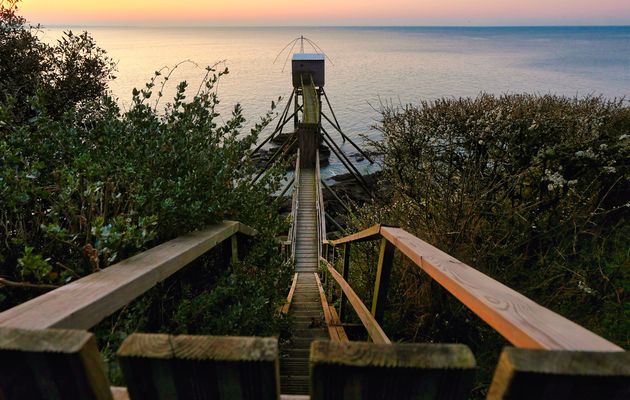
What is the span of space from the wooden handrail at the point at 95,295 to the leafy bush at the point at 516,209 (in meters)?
2.67

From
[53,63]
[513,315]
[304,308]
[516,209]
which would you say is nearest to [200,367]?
[513,315]

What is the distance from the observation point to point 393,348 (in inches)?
27.5

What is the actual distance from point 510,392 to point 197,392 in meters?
0.56

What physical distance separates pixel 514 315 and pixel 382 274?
5.33 ft

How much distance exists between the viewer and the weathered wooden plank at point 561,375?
654 mm

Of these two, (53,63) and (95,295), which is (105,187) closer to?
(95,295)

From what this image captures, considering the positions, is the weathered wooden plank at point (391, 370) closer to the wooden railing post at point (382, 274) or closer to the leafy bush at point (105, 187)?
the leafy bush at point (105, 187)

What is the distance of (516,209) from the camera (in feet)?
16.3

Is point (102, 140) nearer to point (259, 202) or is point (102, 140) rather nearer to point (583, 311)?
point (259, 202)

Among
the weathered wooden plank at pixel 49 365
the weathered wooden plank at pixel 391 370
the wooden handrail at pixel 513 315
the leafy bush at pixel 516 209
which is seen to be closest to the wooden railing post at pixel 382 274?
the wooden handrail at pixel 513 315

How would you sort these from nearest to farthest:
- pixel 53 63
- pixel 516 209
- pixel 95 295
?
1. pixel 95 295
2. pixel 516 209
3. pixel 53 63

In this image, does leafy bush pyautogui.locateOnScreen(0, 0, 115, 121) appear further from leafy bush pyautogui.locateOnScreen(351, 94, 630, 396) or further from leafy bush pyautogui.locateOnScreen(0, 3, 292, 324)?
leafy bush pyautogui.locateOnScreen(351, 94, 630, 396)

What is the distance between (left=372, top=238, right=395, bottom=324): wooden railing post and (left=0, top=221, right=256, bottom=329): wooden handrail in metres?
1.27

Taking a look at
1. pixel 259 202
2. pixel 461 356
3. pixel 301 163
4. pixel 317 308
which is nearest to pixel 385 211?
pixel 317 308
